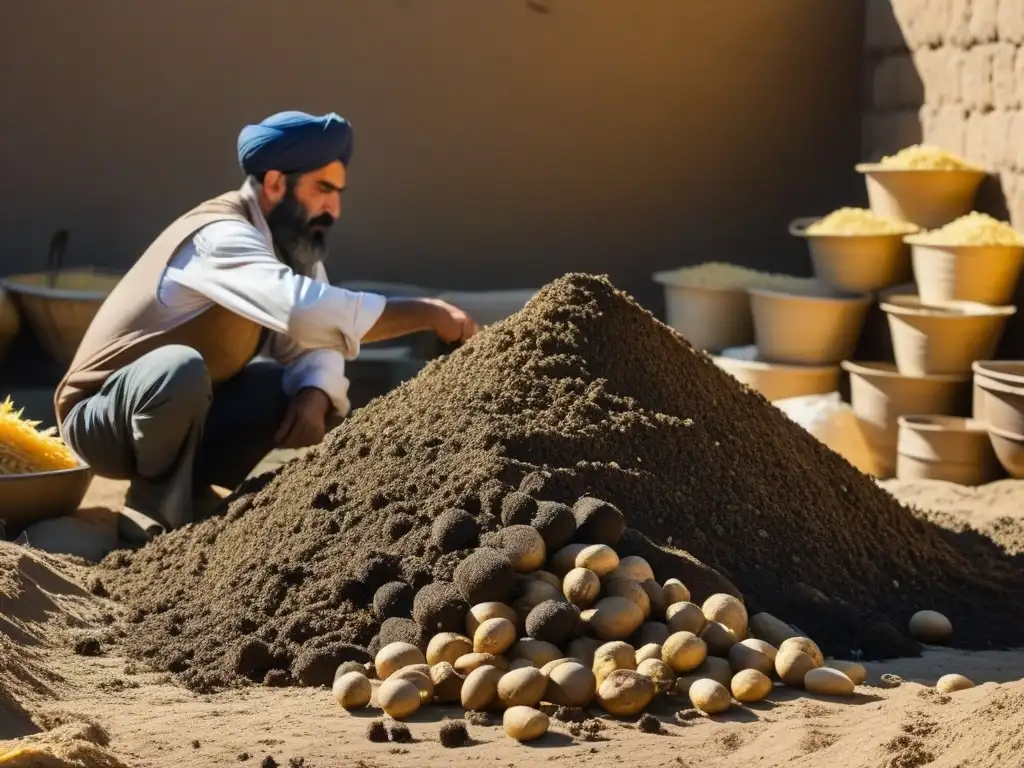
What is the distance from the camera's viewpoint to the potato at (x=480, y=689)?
113 inches

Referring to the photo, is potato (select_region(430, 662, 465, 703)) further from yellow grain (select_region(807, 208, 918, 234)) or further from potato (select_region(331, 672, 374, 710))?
yellow grain (select_region(807, 208, 918, 234))

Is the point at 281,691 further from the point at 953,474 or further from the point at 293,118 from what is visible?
the point at 953,474

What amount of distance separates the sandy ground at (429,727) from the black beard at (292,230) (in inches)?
62.7

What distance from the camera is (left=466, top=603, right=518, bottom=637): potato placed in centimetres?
303

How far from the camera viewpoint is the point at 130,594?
3.83 metres

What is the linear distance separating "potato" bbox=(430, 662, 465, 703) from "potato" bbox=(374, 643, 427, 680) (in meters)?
0.08

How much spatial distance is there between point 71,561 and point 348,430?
2.84ft

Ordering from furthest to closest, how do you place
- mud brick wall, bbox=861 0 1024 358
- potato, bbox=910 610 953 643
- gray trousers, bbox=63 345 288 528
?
mud brick wall, bbox=861 0 1024 358, gray trousers, bbox=63 345 288 528, potato, bbox=910 610 953 643

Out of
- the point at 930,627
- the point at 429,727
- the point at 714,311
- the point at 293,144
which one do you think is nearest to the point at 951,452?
the point at 714,311

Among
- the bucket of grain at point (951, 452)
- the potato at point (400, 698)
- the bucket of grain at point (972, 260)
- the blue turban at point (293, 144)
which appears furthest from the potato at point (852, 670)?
the bucket of grain at point (972, 260)

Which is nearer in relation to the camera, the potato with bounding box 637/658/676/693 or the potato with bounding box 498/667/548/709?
the potato with bounding box 498/667/548/709

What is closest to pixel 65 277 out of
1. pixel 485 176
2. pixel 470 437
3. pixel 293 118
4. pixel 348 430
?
pixel 485 176

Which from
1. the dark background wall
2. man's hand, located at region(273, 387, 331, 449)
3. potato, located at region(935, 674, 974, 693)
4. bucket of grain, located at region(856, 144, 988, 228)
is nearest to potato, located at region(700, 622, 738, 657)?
potato, located at region(935, 674, 974, 693)

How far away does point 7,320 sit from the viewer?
6.53 m
